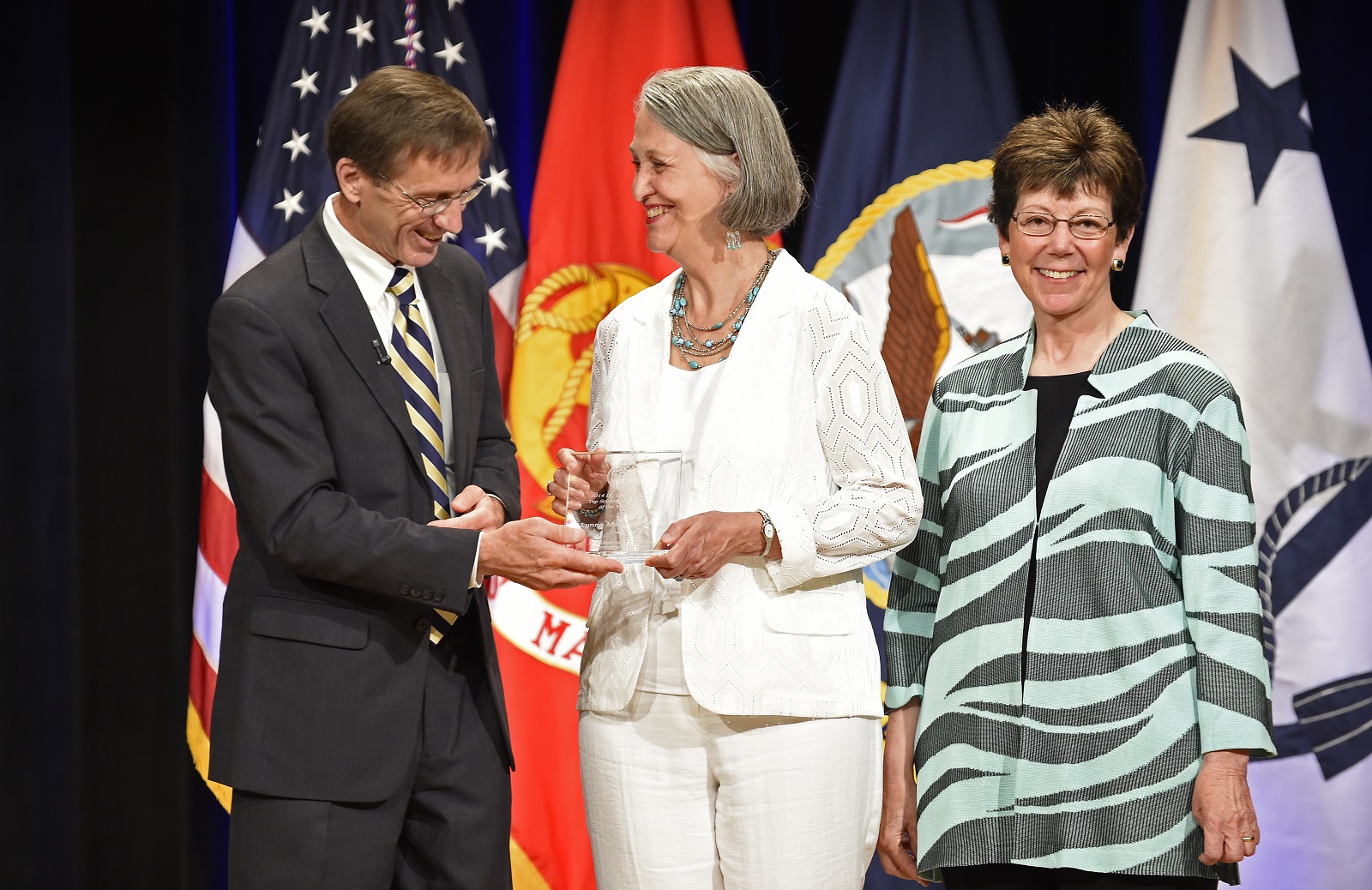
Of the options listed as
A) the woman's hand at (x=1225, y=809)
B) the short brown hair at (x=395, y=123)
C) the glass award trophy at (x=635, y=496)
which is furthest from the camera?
the short brown hair at (x=395, y=123)

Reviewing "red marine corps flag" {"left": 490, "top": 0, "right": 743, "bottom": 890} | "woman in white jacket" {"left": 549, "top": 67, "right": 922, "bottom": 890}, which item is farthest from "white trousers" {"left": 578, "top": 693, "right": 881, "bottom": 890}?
"red marine corps flag" {"left": 490, "top": 0, "right": 743, "bottom": 890}

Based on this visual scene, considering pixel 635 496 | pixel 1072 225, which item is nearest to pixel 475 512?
pixel 635 496

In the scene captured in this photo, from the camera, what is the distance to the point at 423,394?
193 cm

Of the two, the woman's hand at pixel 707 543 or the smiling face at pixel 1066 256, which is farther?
the smiling face at pixel 1066 256

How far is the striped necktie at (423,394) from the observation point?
1.92 m

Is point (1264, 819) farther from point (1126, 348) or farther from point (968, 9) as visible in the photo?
point (968, 9)

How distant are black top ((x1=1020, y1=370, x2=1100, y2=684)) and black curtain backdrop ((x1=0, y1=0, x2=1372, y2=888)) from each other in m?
1.87

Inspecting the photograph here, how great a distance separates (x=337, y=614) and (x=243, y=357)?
39cm

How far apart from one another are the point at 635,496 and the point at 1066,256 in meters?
0.71

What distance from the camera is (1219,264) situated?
3.26m

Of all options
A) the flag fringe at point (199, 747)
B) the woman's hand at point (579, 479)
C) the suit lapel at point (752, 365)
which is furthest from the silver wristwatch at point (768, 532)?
the flag fringe at point (199, 747)

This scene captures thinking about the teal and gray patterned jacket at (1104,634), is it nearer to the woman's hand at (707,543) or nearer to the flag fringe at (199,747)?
the woman's hand at (707,543)

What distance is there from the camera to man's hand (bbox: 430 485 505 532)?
1897 millimetres

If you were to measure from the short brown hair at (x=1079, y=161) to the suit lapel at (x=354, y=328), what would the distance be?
0.96 m
